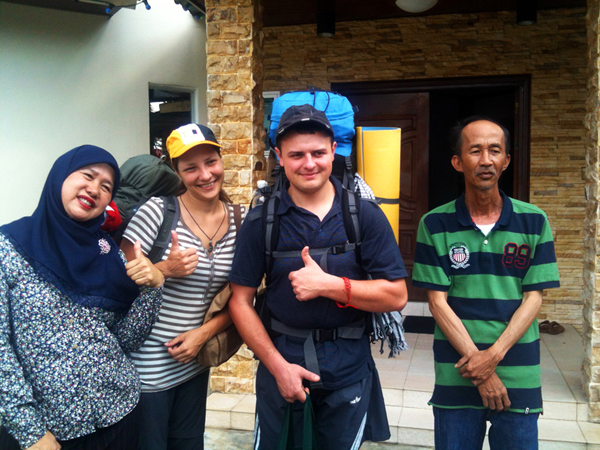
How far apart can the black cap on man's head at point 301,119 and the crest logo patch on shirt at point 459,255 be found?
2.56 ft

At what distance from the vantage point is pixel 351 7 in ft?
17.7

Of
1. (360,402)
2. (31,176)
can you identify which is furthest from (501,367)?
(31,176)

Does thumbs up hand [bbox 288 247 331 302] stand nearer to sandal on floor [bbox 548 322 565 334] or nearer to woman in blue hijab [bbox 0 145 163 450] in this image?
woman in blue hijab [bbox 0 145 163 450]

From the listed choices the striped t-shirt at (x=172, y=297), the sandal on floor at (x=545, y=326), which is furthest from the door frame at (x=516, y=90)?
the striped t-shirt at (x=172, y=297)

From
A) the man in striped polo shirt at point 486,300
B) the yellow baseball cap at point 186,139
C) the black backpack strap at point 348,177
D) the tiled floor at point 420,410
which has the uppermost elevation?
the yellow baseball cap at point 186,139

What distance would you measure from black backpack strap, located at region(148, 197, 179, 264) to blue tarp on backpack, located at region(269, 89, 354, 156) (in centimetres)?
58

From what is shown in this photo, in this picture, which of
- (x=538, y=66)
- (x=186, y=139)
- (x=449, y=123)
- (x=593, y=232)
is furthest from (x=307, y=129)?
(x=449, y=123)

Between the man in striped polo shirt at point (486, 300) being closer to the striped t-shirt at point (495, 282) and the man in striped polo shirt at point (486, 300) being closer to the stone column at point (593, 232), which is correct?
the striped t-shirt at point (495, 282)

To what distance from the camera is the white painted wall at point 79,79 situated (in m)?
4.89

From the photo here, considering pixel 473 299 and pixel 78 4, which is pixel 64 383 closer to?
pixel 473 299

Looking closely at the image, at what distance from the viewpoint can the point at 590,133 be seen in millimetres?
3707

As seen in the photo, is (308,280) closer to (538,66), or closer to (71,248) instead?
(71,248)

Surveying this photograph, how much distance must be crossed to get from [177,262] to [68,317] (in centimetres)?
43

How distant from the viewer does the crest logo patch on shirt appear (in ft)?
7.23
